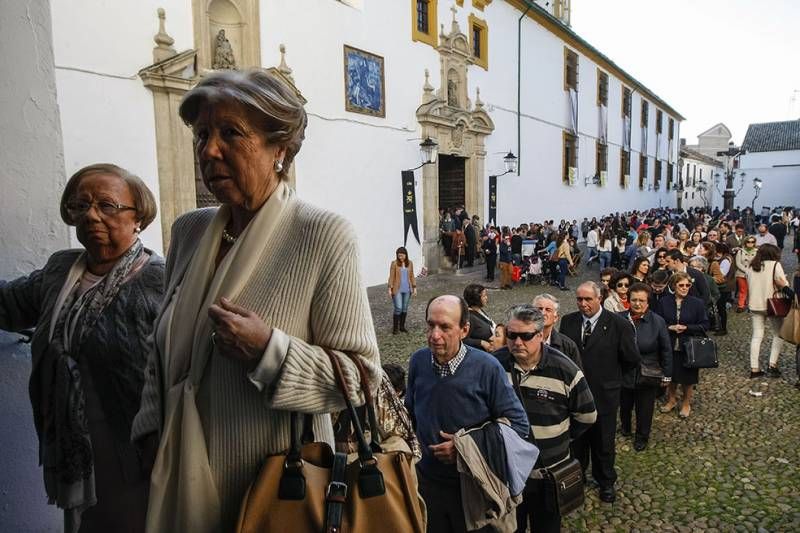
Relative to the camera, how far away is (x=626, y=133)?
33.9 meters

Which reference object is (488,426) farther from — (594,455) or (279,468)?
(594,455)

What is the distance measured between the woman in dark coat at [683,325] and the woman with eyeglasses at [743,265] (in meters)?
4.27

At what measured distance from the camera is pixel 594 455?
14.2ft

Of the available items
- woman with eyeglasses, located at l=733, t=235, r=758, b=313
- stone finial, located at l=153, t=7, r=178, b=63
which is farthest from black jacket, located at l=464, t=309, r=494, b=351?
stone finial, located at l=153, t=7, r=178, b=63

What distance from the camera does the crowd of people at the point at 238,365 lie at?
1187mm

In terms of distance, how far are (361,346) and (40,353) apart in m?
1.22

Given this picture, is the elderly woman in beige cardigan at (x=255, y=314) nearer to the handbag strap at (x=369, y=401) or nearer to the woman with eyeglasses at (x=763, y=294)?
the handbag strap at (x=369, y=401)

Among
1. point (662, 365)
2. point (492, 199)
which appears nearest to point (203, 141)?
point (662, 365)

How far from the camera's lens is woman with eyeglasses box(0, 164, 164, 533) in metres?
1.76

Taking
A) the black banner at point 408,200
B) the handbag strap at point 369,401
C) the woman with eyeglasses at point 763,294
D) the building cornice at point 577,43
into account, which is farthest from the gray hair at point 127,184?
the building cornice at point 577,43

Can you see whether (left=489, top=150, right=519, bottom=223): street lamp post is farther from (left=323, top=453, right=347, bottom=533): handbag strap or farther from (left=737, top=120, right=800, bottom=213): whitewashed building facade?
(left=737, top=120, right=800, bottom=213): whitewashed building facade

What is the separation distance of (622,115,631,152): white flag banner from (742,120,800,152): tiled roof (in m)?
25.8

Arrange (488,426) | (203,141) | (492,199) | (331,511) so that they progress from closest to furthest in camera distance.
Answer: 1. (331,511)
2. (203,141)
3. (488,426)
4. (492,199)

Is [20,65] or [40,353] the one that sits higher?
[20,65]
